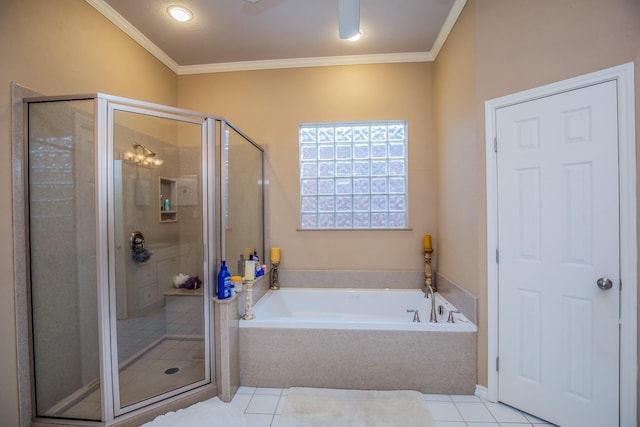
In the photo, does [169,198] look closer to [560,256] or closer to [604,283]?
[560,256]

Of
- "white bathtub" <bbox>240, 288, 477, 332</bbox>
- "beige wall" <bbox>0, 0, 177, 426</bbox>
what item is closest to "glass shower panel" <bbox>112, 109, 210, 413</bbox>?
"beige wall" <bbox>0, 0, 177, 426</bbox>

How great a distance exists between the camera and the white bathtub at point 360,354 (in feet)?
6.21

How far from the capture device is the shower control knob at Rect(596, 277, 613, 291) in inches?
55.0

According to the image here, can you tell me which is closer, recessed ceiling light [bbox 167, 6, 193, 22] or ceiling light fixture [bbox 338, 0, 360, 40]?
ceiling light fixture [bbox 338, 0, 360, 40]

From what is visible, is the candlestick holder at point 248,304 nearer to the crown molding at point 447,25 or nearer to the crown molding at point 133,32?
the crown molding at point 133,32

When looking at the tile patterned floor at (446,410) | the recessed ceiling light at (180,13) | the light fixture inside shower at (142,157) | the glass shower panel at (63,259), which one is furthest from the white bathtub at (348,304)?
the recessed ceiling light at (180,13)

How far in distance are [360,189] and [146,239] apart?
1.94m

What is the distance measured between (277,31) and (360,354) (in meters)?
2.66

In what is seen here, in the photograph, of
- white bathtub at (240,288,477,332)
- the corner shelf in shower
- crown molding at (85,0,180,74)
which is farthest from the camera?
white bathtub at (240,288,477,332)

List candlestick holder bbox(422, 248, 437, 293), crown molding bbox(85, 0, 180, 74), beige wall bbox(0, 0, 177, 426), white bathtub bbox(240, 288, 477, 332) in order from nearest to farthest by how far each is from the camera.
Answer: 1. beige wall bbox(0, 0, 177, 426)
2. crown molding bbox(85, 0, 180, 74)
3. white bathtub bbox(240, 288, 477, 332)
4. candlestick holder bbox(422, 248, 437, 293)

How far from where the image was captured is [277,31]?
2340mm

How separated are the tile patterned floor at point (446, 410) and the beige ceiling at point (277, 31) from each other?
280 centimetres

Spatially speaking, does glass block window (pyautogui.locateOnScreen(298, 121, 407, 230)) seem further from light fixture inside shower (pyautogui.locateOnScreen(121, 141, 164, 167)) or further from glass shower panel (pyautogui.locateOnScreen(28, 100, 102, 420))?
glass shower panel (pyautogui.locateOnScreen(28, 100, 102, 420))

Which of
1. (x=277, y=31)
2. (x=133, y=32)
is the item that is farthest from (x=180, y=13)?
(x=277, y=31)
